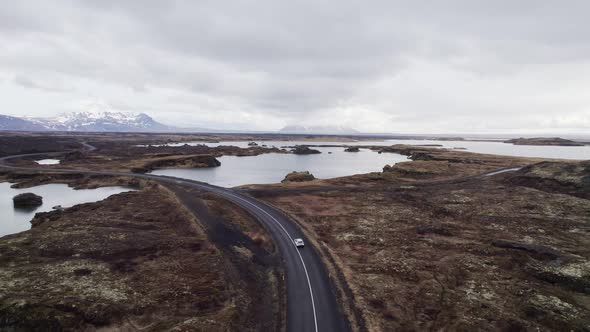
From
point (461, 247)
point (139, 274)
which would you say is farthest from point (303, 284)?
point (461, 247)


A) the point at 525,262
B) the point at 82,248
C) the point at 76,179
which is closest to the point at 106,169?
the point at 76,179

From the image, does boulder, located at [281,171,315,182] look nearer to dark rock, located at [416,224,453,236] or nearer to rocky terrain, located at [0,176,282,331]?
rocky terrain, located at [0,176,282,331]

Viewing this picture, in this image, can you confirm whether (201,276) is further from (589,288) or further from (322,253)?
(589,288)

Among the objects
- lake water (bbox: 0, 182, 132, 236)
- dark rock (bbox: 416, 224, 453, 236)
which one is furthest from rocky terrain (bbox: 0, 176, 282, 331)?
dark rock (bbox: 416, 224, 453, 236)

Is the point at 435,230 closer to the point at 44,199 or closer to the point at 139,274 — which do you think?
the point at 139,274

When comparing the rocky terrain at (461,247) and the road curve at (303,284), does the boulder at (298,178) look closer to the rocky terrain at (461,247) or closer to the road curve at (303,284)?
the rocky terrain at (461,247)
